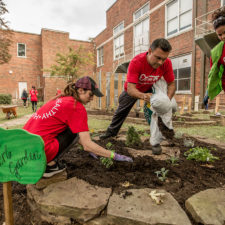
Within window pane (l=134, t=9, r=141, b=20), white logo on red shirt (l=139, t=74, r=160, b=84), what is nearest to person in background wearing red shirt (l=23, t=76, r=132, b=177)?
white logo on red shirt (l=139, t=74, r=160, b=84)

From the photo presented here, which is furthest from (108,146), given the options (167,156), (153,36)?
(153,36)

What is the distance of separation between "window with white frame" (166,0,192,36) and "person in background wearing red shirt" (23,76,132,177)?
35.0ft

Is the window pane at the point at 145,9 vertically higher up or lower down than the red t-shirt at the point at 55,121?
higher up

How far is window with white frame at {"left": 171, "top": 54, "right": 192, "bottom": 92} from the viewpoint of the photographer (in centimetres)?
1061

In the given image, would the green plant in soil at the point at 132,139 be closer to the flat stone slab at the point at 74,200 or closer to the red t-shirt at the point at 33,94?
the flat stone slab at the point at 74,200

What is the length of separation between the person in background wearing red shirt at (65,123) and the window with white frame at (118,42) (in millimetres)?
16221

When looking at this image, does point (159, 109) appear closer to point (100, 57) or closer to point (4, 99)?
point (4, 99)

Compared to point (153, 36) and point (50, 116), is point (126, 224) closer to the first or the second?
point (50, 116)

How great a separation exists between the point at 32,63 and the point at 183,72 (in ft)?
59.8

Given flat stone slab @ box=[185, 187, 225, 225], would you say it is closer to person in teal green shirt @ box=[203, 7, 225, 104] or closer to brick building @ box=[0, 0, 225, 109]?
person in teal green shirt @ box=[203, 7, 225, 104]

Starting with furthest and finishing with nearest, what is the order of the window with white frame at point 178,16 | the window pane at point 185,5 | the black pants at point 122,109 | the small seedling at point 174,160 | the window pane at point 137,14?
1. the window pane at point 137,14
2. the window with white frame at point 178,16
3. the window pane at point 185,5
4. the black pants at point 122,109
5. the small seedling at point 174,160

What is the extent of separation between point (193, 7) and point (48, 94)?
16762mm

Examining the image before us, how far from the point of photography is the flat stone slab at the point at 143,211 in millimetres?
1264

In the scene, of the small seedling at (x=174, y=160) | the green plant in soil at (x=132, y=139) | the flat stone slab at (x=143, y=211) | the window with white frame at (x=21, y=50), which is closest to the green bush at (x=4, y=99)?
the window with white frame at (x=21, y=50)
